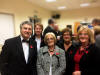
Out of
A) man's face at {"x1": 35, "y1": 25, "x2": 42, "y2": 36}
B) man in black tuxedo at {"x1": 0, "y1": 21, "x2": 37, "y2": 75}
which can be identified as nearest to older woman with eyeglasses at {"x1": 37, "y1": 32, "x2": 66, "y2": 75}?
man in black tuxedo at {"x1": 0, "y1": 21, "x2": 37, "y2": 75}

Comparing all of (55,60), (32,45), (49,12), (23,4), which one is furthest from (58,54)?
(49,12)

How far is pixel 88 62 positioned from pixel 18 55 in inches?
42.3

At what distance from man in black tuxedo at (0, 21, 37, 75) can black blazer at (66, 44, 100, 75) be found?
→ 715 millimetres

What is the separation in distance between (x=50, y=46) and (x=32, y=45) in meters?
0.34

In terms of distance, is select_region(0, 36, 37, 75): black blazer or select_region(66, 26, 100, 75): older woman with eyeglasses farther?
select_region(66, 26, 100, 75): older woman with eyeglasses

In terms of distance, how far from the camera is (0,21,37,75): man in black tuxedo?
1.50m

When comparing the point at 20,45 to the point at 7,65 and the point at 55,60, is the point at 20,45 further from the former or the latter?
the point at 55,60

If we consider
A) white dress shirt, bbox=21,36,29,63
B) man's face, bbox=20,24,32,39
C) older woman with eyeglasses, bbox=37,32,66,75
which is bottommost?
older woman with eyeglasses, bbox=37,32,66,75

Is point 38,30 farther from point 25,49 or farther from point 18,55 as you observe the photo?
point 18,55

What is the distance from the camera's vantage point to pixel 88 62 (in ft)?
4.74

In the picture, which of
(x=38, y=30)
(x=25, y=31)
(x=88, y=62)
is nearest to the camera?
(x=88, y=62)

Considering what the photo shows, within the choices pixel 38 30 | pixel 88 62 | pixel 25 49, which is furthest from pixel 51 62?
pixel 38 30

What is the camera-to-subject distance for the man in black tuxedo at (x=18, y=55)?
1.50 m

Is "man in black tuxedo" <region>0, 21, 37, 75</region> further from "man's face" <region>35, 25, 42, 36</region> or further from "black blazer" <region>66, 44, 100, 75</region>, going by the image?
"black blazer" <region>66, 44, 100, 75</region>
